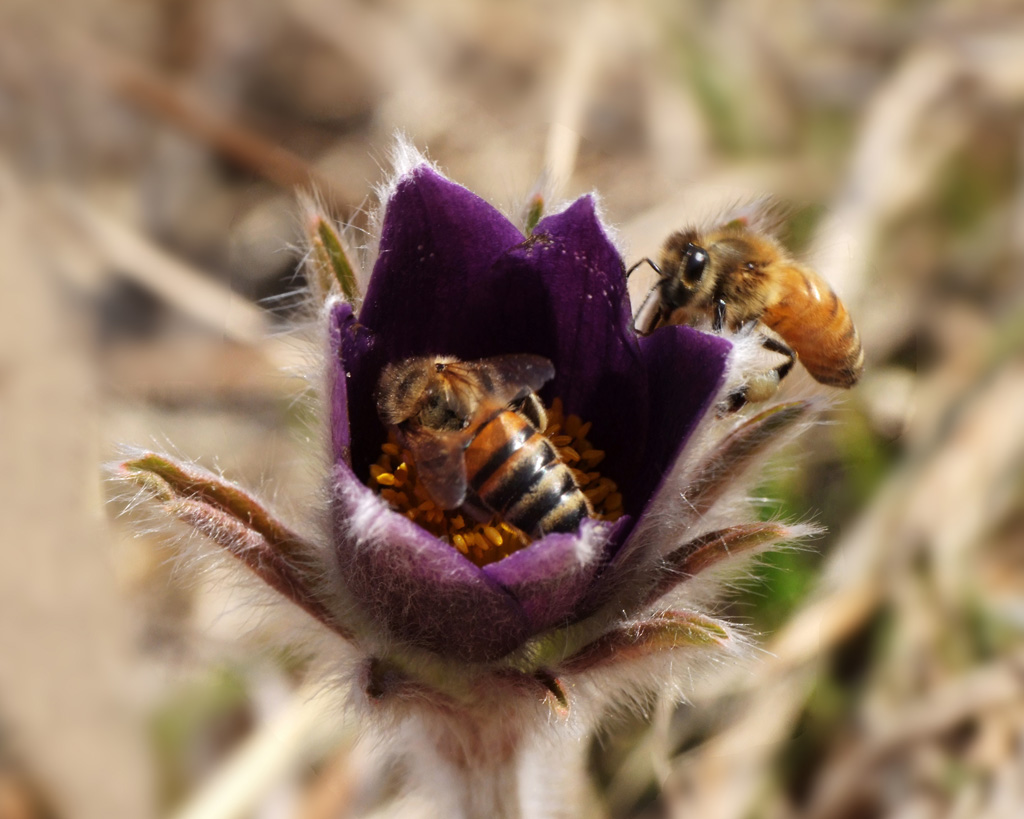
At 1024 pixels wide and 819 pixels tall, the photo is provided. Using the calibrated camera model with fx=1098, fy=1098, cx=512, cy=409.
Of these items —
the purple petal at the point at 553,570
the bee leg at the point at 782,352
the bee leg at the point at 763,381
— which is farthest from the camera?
the bee leg at the point at 782,352

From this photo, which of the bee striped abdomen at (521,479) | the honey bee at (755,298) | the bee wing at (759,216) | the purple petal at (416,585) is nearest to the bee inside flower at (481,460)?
the bee striped abdomen at (521,479)

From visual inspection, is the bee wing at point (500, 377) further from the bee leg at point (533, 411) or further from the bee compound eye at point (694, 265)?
the bee compound eye at point (694, 265)

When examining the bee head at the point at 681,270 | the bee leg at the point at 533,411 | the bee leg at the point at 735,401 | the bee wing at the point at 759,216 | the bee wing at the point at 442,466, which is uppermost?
the bee wing at the point at 759,216

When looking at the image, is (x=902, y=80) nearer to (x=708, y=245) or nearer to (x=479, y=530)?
(x=708, y=245)

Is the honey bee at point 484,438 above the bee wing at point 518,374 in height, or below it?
below

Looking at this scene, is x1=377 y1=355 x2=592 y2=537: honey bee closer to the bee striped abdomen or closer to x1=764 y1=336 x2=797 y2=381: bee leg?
the bee striped abdomen

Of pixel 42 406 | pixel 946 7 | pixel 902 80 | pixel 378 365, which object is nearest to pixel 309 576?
pixel 378 365

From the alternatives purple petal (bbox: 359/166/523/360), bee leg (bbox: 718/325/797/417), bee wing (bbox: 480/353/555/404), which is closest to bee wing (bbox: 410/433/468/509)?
bee wing (bbox: 480/353/555/404)
